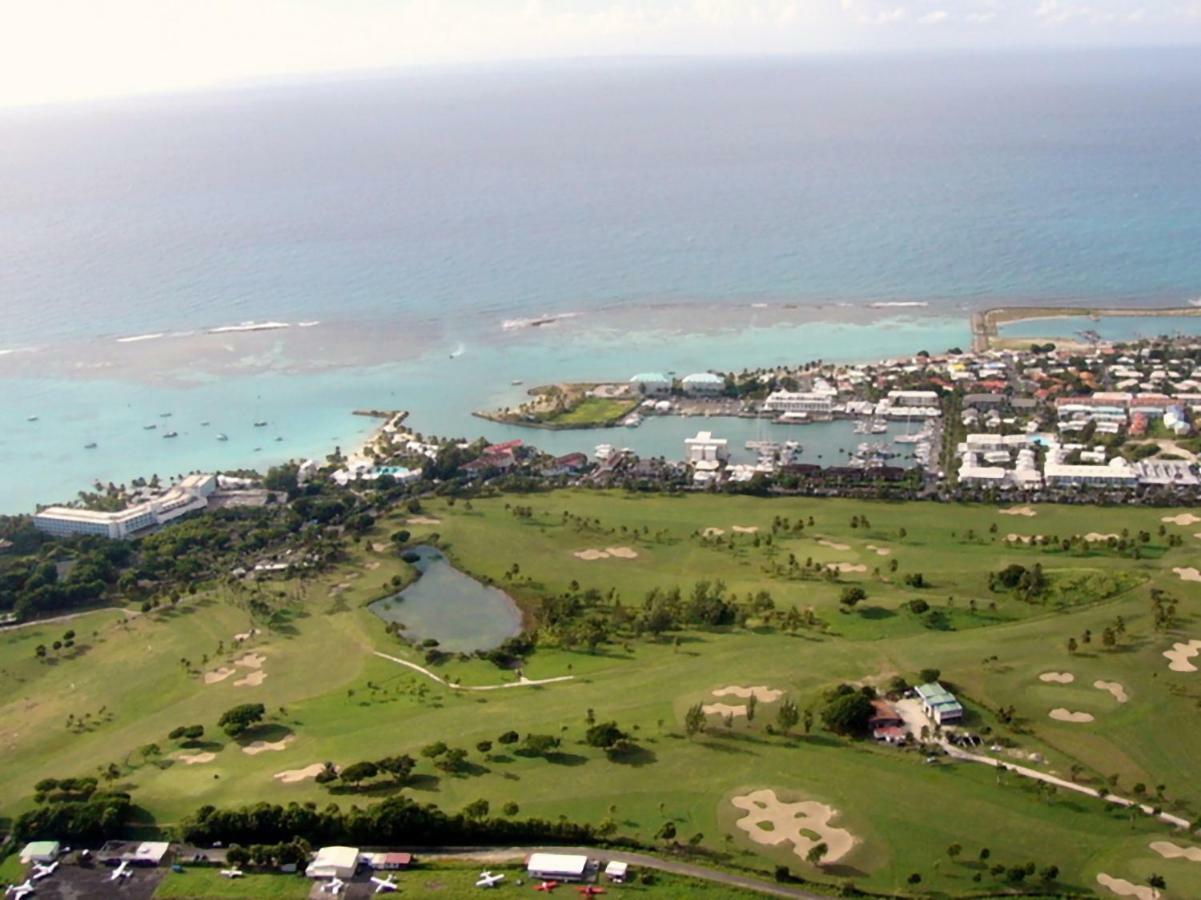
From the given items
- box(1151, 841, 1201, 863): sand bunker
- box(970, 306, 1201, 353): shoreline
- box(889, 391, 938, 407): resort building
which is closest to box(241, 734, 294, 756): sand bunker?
box(1151, 841, 1201, 863): sand bunker

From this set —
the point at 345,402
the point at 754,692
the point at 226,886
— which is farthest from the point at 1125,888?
the point at 345,402

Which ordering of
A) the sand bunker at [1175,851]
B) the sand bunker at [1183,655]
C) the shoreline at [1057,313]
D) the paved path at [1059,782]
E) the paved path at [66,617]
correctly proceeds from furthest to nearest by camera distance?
the shoreline at [1057,313] → the paved path at [66,617] → the sand bunker at [1183,655] → the paved path at [1059,782] → the sand bunker at [1175,851]

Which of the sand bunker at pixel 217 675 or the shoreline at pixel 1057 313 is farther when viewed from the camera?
the shoreline at pixel 1057 313

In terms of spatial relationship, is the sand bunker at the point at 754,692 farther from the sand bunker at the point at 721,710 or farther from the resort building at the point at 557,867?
→ the resort building at the point at 557,867

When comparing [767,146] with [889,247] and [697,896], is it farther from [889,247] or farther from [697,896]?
[697,896]

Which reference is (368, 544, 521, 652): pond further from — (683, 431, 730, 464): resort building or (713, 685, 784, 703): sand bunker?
(683, 431, 730, 464): resort building

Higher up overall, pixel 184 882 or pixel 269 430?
pixel 269 430

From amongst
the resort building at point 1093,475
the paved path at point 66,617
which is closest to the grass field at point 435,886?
the paved path at point 66,617

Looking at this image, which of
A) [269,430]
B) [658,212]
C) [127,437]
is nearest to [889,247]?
[658,212]
